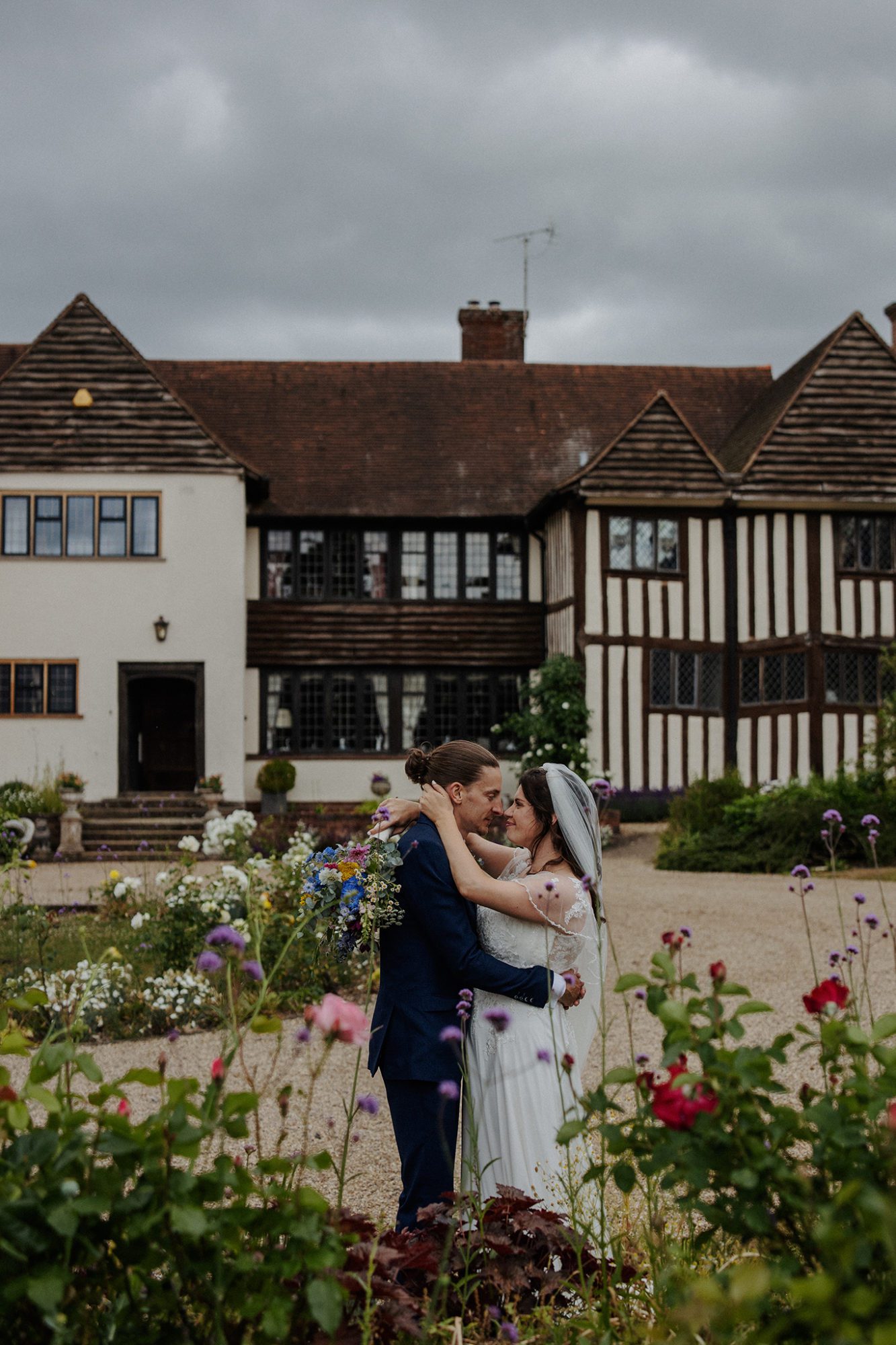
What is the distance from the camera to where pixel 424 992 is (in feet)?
11.6

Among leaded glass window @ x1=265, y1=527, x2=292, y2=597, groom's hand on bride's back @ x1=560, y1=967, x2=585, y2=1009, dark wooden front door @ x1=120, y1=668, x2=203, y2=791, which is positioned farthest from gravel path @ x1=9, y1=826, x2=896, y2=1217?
leaded glass window @ x1=265, y1=527, x2=292, y2=597

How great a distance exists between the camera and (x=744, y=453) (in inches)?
829

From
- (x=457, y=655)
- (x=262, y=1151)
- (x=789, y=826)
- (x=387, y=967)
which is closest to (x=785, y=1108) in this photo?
(x=387, y=967)

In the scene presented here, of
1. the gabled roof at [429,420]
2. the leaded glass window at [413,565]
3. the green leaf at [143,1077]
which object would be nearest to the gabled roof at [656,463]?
the gabled roof at [429,420]

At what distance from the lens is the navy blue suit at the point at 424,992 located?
3.48 m

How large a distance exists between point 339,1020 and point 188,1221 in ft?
1.14

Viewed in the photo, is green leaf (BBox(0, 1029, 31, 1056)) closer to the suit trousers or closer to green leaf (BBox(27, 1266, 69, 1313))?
green leaf (BBox(27, 1266, 69, 1313))

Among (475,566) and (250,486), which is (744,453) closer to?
(475,566)

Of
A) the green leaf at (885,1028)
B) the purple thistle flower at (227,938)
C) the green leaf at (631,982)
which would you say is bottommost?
the green leaf at (885,1028)

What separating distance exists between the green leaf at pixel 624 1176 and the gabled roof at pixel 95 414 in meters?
19.3

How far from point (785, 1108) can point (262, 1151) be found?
2924 millimetres

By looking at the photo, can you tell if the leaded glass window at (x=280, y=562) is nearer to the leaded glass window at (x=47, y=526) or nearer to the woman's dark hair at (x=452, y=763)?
the leaded glass window at (x=47, y=526)

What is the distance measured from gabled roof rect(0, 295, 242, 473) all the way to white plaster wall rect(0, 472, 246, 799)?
26 cm

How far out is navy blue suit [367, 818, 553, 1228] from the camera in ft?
11.4
